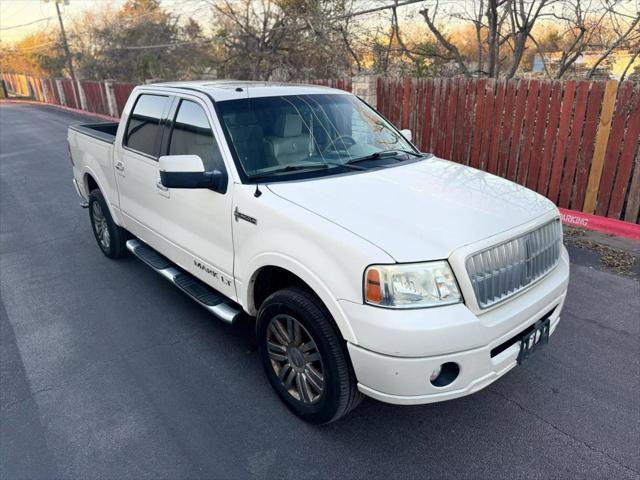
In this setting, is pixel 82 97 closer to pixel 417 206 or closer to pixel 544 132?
pixel 544 132

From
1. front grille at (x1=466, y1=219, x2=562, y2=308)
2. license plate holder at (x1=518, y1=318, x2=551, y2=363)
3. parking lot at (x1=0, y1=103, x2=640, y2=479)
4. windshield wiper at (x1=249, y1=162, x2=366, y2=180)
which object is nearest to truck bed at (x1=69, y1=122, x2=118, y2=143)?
parking lot at (x1=0, y1=103, x2=640, y2=479)

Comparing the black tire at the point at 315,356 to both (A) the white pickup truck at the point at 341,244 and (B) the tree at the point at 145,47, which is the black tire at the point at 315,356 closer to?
(A) the white pickup truck at the point at 341,244

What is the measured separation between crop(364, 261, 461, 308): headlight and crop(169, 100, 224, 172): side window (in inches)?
57.8

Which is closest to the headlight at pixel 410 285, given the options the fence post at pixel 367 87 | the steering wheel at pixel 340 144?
the steering wheel at pixel 340 144

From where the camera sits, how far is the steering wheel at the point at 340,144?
3453mm

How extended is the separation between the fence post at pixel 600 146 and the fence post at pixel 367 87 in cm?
434

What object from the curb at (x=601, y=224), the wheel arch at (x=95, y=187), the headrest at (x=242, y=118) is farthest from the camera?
the curb at (x=601, y=224)

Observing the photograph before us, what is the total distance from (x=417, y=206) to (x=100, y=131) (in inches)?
181

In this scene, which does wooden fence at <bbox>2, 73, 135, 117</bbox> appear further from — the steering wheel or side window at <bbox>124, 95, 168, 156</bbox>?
the steering wheel

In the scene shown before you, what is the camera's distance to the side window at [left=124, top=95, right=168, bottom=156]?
4.12 m

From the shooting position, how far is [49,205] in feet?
25.8

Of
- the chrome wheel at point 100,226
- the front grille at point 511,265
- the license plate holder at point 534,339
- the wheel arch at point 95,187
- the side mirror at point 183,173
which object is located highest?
the side mirror at point 183,173

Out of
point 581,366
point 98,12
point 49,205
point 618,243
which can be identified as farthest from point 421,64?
point 98,12

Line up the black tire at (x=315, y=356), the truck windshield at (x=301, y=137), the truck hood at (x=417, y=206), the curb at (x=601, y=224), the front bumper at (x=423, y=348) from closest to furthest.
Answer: the front bumper at (x=423, y=348) < the truck hood at (x=417, y=206) < the black tire at (x=315, y=356) < the truck windshield at (x=301, y=137) < the curb at (x=601, y=224)
